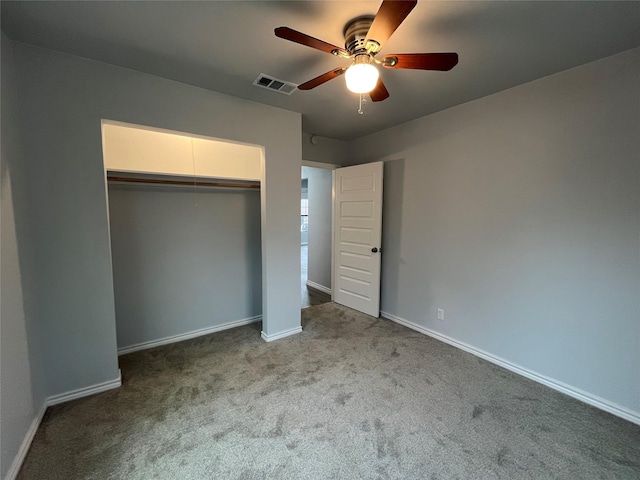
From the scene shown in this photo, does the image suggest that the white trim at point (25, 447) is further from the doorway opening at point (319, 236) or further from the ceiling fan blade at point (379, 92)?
the doorway opening at point (319, 236)

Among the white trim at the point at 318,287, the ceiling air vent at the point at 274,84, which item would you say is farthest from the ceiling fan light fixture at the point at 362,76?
the white trim at the point at 318,287

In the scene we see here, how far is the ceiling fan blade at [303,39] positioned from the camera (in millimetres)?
1296

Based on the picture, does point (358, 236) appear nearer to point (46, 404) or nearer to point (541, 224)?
point (541, 224)

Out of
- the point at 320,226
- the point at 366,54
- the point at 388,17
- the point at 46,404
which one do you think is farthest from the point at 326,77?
the point at 320,226

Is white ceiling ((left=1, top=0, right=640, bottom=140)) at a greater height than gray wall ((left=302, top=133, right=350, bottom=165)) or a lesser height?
greater

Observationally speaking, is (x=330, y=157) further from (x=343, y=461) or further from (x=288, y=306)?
(x=343, y=461)

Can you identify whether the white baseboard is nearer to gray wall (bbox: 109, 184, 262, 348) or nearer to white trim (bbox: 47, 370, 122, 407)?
white trim (bbox: 47, 370, 122, 407)

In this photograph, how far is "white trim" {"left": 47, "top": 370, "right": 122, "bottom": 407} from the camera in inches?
80.5

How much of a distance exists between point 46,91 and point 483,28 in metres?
2.94

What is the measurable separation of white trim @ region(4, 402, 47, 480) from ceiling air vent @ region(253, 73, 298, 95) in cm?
296

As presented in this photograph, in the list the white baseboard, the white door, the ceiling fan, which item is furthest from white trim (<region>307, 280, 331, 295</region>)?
the ceiling fan

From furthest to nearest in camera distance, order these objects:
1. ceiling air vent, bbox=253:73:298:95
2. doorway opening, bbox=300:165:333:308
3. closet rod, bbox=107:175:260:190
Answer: doorway opening, bbox=300:165:333:308, closet rod, bbox=107:175:260:190, ceiling air vent, bbox=253:73:298:95

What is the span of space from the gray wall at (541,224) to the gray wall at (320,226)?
6.42 ft

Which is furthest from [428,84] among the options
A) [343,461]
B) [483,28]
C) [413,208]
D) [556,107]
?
[343,461]
